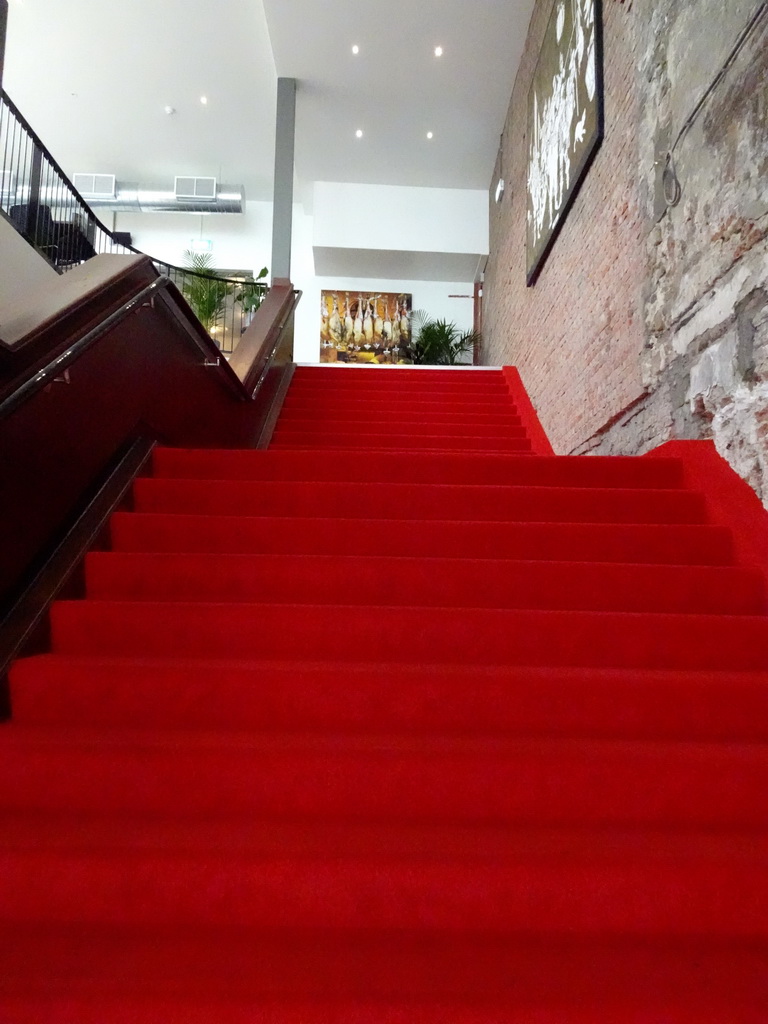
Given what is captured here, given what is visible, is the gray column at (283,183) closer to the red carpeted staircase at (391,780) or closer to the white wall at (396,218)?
the white wall at (396,218)

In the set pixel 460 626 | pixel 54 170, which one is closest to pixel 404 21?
pixel 54 170

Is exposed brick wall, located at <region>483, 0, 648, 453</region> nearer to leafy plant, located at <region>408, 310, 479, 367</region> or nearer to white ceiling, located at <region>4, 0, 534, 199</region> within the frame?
white ceiling, located at <region>4, 0, 534, 199</region>

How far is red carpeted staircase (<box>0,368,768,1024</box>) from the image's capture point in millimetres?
977

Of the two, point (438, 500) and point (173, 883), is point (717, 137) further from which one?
point (173, 883)

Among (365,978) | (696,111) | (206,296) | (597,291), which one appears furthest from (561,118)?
(365,978)

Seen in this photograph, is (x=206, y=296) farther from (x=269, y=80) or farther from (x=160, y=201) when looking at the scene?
(x=160, y=201)

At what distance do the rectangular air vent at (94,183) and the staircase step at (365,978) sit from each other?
10.3 meters

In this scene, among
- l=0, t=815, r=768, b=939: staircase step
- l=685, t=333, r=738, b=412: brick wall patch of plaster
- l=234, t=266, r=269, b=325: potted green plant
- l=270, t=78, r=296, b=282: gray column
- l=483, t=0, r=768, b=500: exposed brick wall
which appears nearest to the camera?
l=0, t=815, r=768, b=939: staircase step

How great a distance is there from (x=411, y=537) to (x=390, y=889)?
1.12 metres

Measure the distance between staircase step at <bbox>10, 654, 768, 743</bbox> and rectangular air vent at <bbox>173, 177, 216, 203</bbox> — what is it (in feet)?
30.0

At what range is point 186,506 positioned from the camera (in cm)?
225

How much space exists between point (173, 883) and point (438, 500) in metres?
1.47

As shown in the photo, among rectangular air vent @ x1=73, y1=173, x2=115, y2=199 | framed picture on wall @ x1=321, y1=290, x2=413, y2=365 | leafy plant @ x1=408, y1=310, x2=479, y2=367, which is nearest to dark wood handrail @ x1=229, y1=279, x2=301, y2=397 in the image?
leafy plant @ x1=408, y1=310, x2=479, y2=367

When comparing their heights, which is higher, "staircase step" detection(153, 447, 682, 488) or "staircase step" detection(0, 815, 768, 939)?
"staircase step" detection(153, 447, 682, 488)
